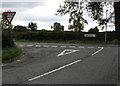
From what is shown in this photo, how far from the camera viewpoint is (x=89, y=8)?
1178 centimetres

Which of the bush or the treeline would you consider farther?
the treeline

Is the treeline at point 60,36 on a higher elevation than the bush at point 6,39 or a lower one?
lower

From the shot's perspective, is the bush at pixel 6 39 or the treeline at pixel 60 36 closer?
the bush at pixel 6 39

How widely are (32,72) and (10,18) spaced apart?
6.23 m

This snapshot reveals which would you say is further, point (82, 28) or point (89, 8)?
point (82, 28)

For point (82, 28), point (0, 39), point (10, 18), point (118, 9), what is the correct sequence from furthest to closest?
point (82, 28) → point (0, 39) → point (10, 18) → point (118, 9)

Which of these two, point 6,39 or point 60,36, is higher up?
point 6,39

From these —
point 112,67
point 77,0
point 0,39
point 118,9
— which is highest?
point 77,0

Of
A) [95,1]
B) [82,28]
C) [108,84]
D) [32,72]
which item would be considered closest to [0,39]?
[32,72]

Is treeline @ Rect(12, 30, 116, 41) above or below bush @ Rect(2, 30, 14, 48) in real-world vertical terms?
below

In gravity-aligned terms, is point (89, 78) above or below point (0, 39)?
below

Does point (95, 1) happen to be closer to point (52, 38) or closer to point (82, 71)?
point (82, 71)

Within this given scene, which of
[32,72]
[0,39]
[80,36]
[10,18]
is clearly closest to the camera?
[32,72]

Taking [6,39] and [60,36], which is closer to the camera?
[6,39]
